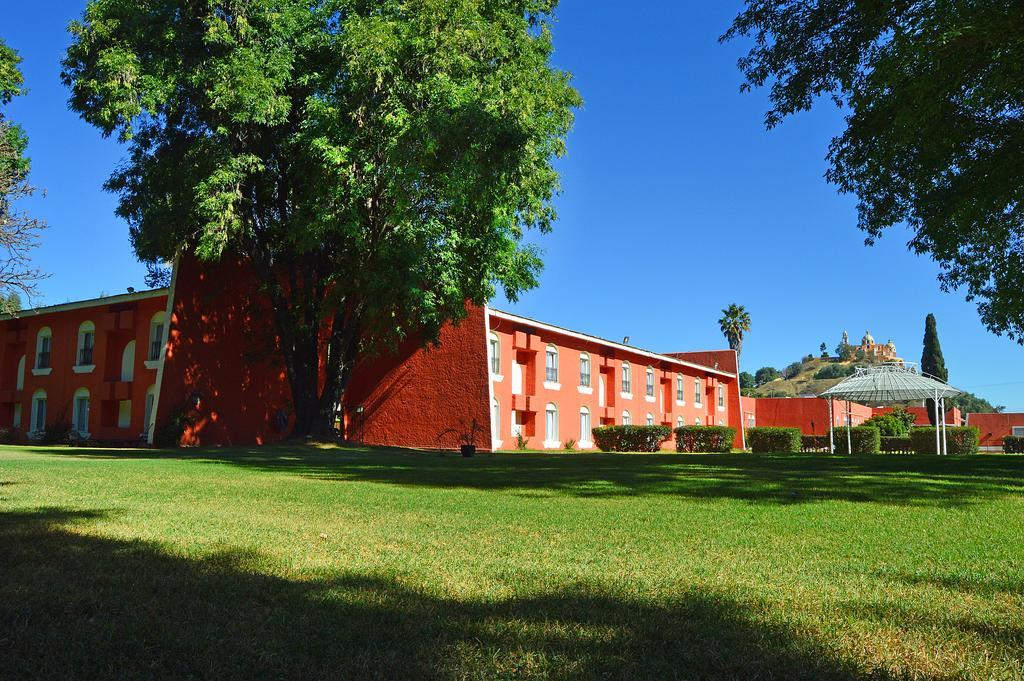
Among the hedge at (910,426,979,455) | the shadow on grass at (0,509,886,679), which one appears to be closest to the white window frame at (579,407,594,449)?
the hedge at (910,426,979,455)

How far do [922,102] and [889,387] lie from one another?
25618 millimetres

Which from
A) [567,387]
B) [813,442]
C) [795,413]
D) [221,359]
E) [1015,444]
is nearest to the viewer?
[221,359]

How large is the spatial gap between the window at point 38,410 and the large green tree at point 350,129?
43.3 ft

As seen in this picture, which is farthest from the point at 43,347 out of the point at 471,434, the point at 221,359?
the point at 471,434

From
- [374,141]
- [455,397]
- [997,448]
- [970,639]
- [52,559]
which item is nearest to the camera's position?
[970,639]

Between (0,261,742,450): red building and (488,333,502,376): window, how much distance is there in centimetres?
8

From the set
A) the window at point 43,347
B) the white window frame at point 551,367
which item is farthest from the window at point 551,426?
the window at point 43,347

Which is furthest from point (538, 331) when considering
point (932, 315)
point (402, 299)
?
point (932, 315)

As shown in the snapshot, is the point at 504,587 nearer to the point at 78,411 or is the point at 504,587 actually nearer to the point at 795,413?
the point at 78,411

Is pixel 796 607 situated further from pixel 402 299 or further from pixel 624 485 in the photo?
pixel 402 299

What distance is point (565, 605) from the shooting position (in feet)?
13.8

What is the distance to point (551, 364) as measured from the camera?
38.4 m

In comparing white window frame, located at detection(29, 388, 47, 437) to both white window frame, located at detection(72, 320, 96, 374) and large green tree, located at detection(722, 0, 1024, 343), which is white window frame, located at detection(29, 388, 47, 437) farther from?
large green tree, located at detection(722, 0, 1024, 343)

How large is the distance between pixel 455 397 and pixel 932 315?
61.7 metres
